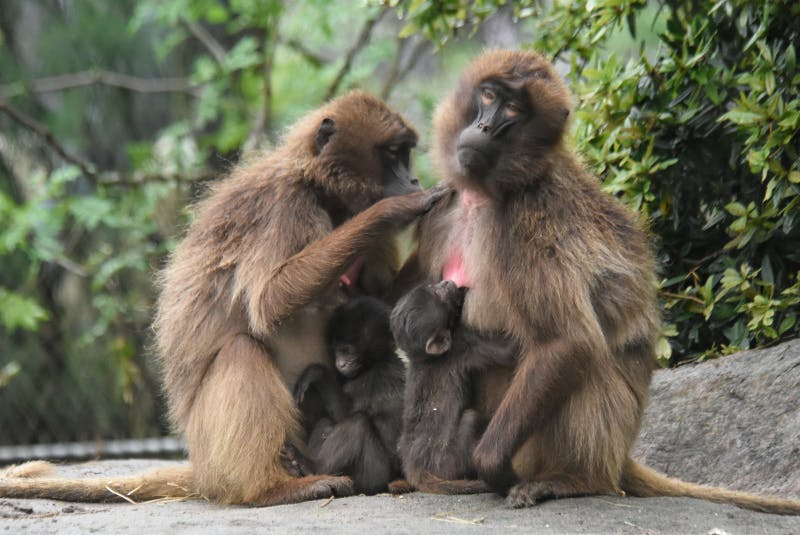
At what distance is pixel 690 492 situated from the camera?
5117 mm

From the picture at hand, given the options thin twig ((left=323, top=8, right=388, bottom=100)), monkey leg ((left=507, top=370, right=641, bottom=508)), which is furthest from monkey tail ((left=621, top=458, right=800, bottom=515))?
thin twig ((left=323, top=8, right=388, bottom=100))

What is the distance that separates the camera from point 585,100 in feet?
21.2

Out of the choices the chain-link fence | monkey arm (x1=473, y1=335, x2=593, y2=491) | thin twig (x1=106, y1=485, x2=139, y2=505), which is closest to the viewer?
monkey arm (x1=473, y1=335, x2=593, y2=491)

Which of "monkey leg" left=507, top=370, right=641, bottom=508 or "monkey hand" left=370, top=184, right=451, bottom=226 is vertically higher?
"monkey hand" left=370, top=184, right=451, bottom=226

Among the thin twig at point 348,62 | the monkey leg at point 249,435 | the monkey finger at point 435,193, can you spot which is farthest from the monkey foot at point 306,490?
the thin twig at point 348,62

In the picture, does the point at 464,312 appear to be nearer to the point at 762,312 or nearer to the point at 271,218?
the point at 271,218

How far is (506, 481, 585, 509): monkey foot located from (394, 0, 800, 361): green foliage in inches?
65.4

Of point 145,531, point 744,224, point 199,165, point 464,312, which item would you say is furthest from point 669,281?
point 199,165

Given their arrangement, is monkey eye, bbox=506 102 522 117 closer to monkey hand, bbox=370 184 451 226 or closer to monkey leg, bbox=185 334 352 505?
monkey hand, bbox=370 184 451 226

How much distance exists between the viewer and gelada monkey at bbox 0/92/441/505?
16.6 ft

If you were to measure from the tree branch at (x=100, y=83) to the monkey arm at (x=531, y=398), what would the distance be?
715 cm

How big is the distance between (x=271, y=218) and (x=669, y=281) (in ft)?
8.18

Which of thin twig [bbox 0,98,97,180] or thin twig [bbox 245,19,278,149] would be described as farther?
thin twig [bbox 245,19,278,149]

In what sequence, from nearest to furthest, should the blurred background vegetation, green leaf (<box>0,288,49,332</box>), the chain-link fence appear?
the blurred background vegetation → green leaf (<box>0,288,49,332</box>) → the chain-link fence
